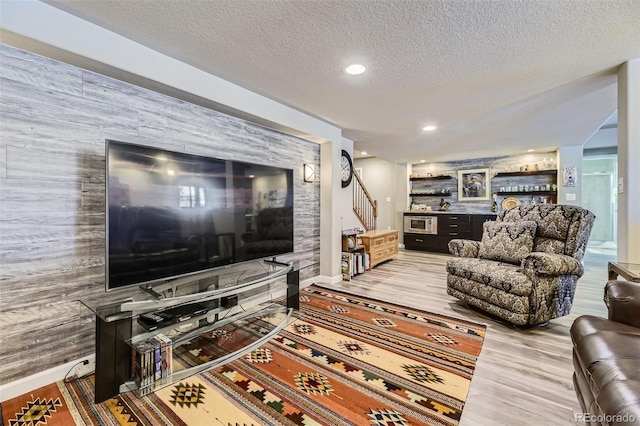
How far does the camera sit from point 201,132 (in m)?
2.51

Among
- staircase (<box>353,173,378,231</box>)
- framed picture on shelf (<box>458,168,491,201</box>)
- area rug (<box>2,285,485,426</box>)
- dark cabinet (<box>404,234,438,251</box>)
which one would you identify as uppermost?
framed picture on shelf (<box>458,168,491,201</box>)

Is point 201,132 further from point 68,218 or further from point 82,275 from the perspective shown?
point 82,275

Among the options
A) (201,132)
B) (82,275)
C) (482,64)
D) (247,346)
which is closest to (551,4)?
(482,64)

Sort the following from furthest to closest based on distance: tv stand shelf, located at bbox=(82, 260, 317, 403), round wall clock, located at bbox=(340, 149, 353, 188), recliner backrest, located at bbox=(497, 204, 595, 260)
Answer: round wall clock, located at bbox=(340, 149, 353, 188)
recliner backrest, located at bbox=(497, 204, 595, 260)
tv stand shelf, located at bbox=(82, 260, 317, 403)

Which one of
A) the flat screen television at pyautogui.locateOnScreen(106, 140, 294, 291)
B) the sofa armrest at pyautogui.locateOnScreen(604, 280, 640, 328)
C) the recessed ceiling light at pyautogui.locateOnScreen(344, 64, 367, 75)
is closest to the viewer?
the sofa armrest at pyautogui.locateOnScreen(604, 280, 640, 328)

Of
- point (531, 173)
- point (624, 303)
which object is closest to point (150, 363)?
point (624, 303)

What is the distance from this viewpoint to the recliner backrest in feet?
→ 8.41

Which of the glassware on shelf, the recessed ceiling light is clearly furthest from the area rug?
the glassware on shelf

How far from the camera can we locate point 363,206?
18.0ft

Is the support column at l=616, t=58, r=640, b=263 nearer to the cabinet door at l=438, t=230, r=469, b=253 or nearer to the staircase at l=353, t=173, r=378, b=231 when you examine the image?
the staircase at l=353, t=173, r=378, b=231

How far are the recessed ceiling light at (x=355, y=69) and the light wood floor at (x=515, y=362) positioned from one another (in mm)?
2403

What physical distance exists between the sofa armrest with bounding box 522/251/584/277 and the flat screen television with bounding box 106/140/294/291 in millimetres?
2398

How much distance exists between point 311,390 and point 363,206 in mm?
4095

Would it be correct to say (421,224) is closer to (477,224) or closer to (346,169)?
(477,224)
